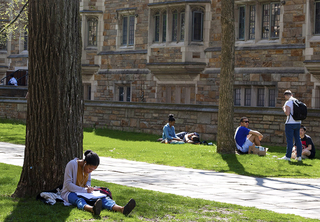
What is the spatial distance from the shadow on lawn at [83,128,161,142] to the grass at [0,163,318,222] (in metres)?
11.2

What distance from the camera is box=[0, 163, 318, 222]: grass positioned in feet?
21.5

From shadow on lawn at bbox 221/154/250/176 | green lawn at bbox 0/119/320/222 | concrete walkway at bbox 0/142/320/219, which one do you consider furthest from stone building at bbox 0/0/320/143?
concrete walkway at bbox 0/142/320/219

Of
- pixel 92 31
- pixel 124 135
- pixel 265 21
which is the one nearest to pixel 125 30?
pixel 92 31

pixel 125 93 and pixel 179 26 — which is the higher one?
pixel 179 26

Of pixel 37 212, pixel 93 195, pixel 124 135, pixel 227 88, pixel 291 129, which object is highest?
pixel 227 88

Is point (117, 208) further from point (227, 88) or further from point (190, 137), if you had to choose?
point (190, 137)

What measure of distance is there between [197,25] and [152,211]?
1677cm

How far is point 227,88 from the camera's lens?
14.1 m

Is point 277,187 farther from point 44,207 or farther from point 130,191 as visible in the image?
point 44,207

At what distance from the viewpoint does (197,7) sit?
22.8 metres

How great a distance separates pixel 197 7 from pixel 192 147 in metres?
8.75

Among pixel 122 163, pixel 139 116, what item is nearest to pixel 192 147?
pixel 122 163

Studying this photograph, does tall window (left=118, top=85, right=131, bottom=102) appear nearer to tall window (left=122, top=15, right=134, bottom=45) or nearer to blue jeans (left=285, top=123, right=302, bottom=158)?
tall window (left=122, top=15, right=134, bottom=45)

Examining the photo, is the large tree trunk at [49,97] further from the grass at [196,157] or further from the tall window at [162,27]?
the tall window at [162,27]
